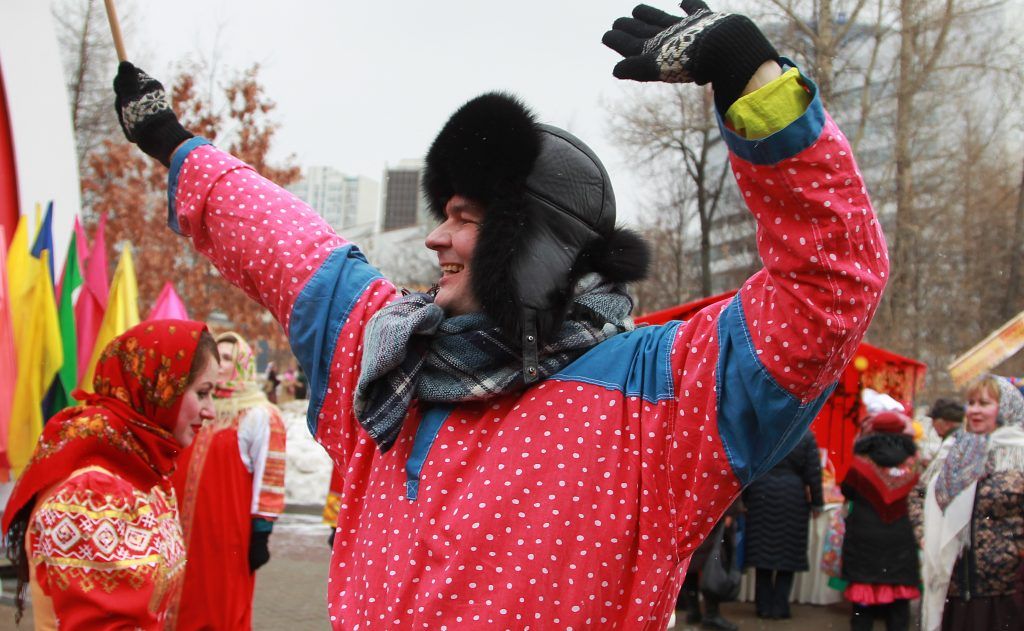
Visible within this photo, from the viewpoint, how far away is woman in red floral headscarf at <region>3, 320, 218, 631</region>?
286cm

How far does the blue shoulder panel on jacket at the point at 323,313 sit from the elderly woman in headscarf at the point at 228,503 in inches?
141

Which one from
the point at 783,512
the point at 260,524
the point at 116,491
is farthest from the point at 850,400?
the point at 116,491

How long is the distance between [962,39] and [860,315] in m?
21.8

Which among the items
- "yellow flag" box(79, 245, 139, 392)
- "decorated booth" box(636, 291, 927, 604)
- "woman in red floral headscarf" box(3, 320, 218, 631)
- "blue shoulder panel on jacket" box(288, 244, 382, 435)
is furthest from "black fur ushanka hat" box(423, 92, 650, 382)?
"decorated booth" box(636, 291, 927, 604)

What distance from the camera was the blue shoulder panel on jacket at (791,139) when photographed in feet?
4.74

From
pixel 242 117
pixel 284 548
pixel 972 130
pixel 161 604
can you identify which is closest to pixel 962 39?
pixel 972 130

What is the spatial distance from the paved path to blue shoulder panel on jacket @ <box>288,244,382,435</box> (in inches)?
225

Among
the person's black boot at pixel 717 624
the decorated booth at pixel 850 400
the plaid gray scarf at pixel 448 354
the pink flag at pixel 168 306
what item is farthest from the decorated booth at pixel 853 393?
the plaid gray scarf at pixel 448 354

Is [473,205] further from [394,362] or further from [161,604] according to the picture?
[161,604]

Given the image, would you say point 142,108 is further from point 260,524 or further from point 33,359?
point 33,359

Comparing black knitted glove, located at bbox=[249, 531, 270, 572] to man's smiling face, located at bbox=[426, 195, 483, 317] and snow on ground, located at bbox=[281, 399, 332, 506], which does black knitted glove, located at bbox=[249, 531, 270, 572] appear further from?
snow on ground, located at bbox=[281, 399, 332, 506]

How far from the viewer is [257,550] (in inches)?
221

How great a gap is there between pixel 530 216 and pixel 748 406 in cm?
55

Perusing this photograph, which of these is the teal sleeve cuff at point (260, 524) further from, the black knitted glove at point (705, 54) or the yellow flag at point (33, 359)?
the black knitted glove at point (705, 54)
